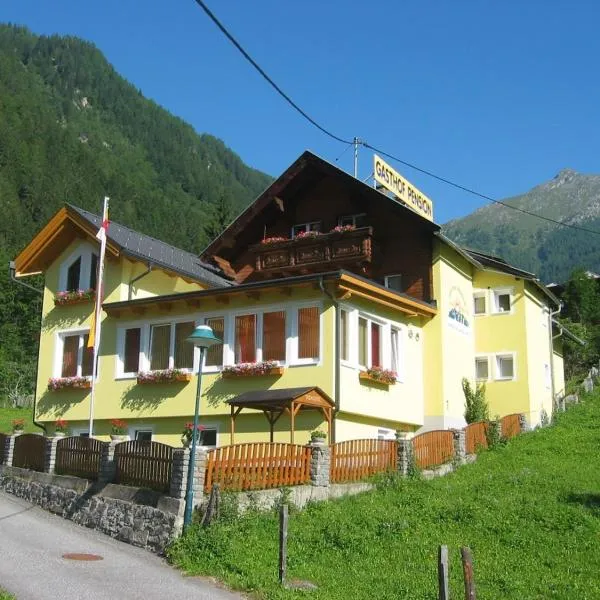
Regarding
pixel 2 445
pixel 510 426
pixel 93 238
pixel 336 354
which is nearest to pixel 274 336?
pixel 336 354

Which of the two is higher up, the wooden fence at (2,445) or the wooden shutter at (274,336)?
the wooden shutter at (274,336)

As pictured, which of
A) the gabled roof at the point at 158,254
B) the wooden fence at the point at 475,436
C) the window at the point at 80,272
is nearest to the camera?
the wooden fence at the point at 475,436

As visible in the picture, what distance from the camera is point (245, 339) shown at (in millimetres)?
23406

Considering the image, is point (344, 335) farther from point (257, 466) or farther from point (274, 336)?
point (257, 466)

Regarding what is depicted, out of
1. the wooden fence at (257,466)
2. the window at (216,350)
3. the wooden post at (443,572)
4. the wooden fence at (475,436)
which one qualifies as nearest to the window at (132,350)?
the window at (216,350)

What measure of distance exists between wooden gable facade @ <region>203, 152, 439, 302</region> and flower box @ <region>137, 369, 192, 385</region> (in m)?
6.40

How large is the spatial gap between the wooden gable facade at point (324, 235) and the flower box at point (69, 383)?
23.9 feet

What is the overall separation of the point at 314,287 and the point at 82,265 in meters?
9.86

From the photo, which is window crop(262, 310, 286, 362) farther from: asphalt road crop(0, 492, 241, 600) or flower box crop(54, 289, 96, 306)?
asphalt road crop(0, 492, 241, 600)

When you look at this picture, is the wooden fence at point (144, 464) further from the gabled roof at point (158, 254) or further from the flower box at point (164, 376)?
the gabled roof at point (158, 254)

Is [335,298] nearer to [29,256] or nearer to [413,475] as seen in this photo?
[413,475]

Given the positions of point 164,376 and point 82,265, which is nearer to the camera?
point 164,376

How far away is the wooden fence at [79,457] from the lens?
62.2 ft

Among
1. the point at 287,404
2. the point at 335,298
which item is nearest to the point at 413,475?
the point at 287,404
